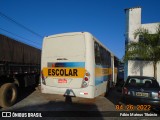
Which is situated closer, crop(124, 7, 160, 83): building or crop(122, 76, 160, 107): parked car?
crop(122, 76, 160, 107): parked car

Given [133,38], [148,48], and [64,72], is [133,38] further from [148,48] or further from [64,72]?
[64,72]

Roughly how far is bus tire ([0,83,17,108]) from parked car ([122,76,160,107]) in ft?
16.1

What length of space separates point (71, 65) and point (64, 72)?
416 mm

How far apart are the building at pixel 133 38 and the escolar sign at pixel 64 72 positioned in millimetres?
10435

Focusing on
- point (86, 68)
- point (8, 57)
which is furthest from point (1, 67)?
point (86, 68)

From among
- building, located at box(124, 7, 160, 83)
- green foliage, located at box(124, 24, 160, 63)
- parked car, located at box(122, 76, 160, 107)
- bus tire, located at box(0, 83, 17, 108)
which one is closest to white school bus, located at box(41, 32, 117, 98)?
parked car, located at box(122, 76, 160, 107)

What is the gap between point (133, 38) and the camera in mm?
17703

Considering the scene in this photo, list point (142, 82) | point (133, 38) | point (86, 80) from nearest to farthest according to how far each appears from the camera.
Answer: point (86, 80)
point (142, 82)
point (133, 38)

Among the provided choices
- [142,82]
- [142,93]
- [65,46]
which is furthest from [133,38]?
[65,46]

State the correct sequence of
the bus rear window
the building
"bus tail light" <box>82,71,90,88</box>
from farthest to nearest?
the building < the bus rear window < "bus tail light" <box>82,71,90,88</box>

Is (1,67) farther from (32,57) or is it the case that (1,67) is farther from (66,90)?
(32,57)

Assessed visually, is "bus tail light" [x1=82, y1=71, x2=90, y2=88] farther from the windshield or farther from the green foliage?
the green foliage

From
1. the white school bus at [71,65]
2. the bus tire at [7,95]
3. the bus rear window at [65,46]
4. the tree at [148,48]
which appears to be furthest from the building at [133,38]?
the bus tire at [7,95]

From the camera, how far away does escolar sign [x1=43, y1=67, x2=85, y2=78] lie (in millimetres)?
7762
